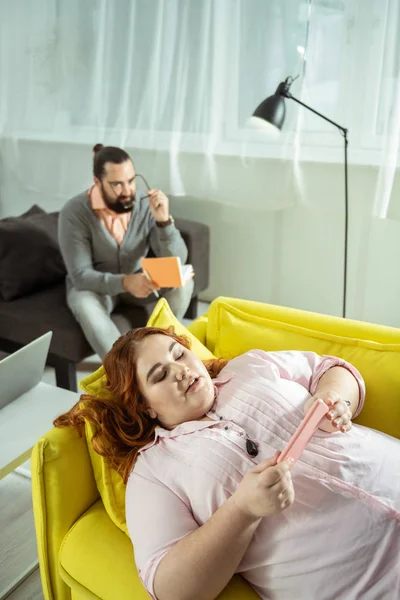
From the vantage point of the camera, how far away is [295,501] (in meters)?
0.97

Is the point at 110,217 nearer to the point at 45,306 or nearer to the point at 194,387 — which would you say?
the point at 45,306

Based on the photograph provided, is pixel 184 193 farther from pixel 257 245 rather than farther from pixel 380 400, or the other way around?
pixel 380 400

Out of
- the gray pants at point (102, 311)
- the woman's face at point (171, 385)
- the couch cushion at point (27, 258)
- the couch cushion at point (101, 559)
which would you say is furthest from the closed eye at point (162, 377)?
the couch cushion at point (27, 258)

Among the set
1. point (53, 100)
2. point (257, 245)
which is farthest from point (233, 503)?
point (53, 100)

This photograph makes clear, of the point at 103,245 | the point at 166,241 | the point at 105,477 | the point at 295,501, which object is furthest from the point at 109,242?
the point at 295,501

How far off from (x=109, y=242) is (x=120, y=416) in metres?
1.31

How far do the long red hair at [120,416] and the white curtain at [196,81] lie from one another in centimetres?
156

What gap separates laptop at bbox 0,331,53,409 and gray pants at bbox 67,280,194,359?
57 cm

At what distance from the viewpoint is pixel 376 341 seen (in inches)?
53.9

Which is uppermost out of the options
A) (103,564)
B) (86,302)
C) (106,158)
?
(106,158)

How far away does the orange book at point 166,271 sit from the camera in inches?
86.5

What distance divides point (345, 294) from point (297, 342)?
1203 millimetres

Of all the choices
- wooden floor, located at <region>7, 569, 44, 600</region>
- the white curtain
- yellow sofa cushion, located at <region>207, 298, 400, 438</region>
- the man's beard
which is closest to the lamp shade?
the white curtain

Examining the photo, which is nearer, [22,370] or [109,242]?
[22,370]
